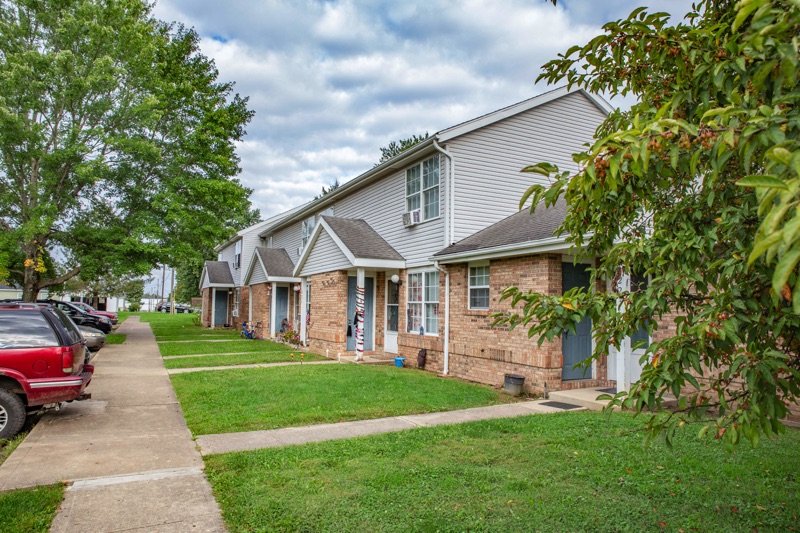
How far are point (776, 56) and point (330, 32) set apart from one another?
926cm

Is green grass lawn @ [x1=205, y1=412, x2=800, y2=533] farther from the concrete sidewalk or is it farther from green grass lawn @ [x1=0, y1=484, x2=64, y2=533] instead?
green grass lawn @ [x1=0, y1=484, x2=64, y2=533]

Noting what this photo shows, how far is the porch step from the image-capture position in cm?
899

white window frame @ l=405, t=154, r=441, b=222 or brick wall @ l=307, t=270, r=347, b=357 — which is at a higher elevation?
white window frame @ l=405, t=154, r=441, b=222

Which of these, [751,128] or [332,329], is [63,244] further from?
[751,128]

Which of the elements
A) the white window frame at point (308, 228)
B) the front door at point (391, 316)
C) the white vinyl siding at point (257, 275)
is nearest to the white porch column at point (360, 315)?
the front door at point (391, 316)

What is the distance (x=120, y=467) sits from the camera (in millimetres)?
5652

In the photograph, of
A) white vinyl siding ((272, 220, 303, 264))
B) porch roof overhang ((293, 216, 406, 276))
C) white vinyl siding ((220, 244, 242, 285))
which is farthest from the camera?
white vinyl siding ((220, 244, 242, 285))

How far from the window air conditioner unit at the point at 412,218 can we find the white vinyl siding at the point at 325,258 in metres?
2.06

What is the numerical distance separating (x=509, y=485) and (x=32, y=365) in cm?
636

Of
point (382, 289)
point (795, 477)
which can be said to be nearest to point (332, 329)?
point (382, 289)

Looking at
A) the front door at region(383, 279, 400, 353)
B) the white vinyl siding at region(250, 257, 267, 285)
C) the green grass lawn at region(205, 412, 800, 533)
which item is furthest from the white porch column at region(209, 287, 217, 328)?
the green grass lawn at region(205, 412, 800, 533)

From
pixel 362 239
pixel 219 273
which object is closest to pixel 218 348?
pixel 362 239

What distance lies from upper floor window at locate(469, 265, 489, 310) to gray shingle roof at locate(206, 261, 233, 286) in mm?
24976

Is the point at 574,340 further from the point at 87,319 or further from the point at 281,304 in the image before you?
the point at 87,319
